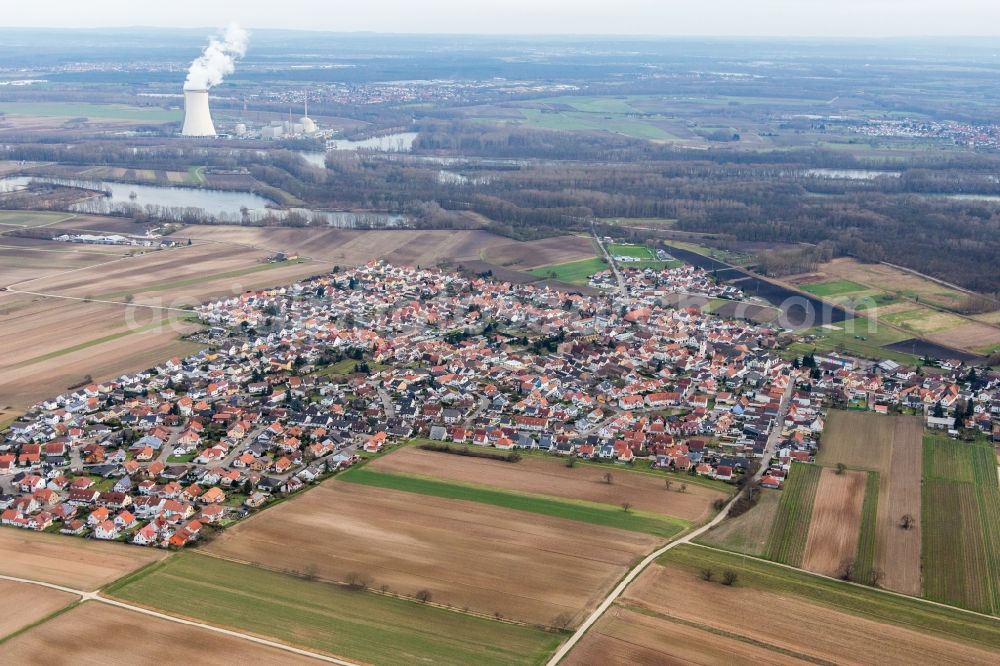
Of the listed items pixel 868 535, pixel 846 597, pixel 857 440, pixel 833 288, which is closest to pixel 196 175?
pixel 833 288

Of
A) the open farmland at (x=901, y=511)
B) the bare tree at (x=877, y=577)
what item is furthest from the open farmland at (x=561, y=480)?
the bare tree at (x=877, y=577)

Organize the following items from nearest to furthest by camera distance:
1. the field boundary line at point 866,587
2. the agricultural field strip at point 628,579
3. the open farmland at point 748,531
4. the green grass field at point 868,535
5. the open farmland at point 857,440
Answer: the agricultural field strip at point 628,579, the field boundary line at point 866,587, the green grass field at point 868,535, the open farmland at point 748,531, the open farmland at point 857,440

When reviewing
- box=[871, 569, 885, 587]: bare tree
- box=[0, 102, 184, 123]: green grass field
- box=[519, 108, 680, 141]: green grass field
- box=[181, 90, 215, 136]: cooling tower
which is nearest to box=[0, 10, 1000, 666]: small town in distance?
box=[871, 569, 885, 587]: bare tree

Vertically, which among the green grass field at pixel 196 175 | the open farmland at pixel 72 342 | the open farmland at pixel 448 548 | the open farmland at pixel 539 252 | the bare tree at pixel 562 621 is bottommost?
the bare tree at pixel 562 621

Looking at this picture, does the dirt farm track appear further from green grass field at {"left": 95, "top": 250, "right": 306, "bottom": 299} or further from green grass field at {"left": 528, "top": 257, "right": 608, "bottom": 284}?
green grass field at {"left": 95, "top": 250, "right": 306, "bottom": 299}

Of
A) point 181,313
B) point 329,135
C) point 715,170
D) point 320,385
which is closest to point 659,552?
point 320,385

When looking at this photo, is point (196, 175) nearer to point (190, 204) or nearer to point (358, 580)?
point (190, 204)

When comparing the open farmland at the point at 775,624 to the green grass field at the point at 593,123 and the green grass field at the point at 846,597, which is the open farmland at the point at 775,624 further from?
the green grass field at the point at 593,123
